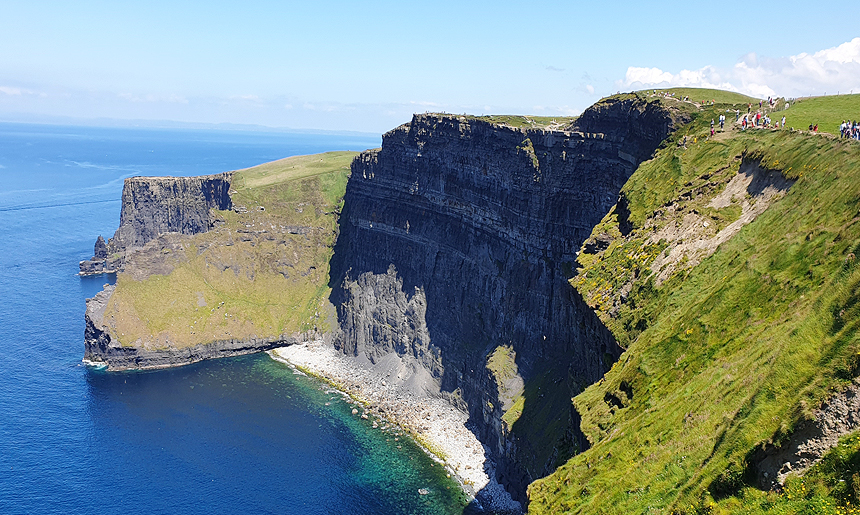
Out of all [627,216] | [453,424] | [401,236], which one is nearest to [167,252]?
[401,236]

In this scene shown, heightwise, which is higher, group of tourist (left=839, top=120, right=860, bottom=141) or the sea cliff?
group of tourist (left=839, top=120, right=860, bottom=141)

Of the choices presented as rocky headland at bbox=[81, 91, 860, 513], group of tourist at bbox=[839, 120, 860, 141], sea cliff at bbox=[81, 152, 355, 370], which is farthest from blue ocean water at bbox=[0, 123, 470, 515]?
group of tourist at bbox=[839, 120, 860, 141]

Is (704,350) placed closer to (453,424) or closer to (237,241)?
(453,424)

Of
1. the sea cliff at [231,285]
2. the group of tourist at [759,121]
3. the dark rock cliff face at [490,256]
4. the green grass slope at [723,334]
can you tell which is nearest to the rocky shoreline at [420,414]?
the dark rock cliff face at [490,256]

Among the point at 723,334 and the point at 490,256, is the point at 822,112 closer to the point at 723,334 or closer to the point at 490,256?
the point at 723,334

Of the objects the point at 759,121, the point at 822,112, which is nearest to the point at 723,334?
the point at 759,121

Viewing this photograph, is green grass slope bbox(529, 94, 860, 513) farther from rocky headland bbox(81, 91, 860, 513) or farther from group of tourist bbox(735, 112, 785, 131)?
group of tourist bbox(735, 112, 785, 131)
